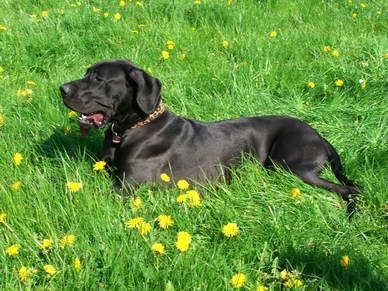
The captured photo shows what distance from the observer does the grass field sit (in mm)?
2145

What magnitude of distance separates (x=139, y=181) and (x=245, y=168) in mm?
729

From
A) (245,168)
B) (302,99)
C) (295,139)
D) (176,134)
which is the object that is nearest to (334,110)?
(302,99)

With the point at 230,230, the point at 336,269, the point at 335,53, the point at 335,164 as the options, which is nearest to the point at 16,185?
the point at 230,230

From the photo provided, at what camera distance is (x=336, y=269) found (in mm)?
2201

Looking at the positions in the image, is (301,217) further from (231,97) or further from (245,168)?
(231,97)

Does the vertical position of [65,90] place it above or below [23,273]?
above

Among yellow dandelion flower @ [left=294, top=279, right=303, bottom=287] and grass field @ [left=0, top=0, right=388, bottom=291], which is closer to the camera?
yellow dandelion flower @ [left=294, top=279, right=303, bottom=287]

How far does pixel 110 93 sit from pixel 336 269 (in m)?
1.75

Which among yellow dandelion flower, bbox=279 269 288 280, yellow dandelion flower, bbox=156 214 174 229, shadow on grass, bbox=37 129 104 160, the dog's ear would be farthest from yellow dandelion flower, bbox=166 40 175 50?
yellow dandelion flower, bbox=279 269 288 280

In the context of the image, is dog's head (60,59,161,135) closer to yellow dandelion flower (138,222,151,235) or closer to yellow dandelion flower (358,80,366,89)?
yellow dandelion flower (138,222,151,235)

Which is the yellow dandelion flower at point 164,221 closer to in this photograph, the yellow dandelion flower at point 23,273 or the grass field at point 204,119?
the grass field at point 204,119

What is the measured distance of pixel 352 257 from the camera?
2297 mm

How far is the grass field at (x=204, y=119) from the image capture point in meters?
2.14

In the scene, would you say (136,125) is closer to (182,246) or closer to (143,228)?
(143,228)
